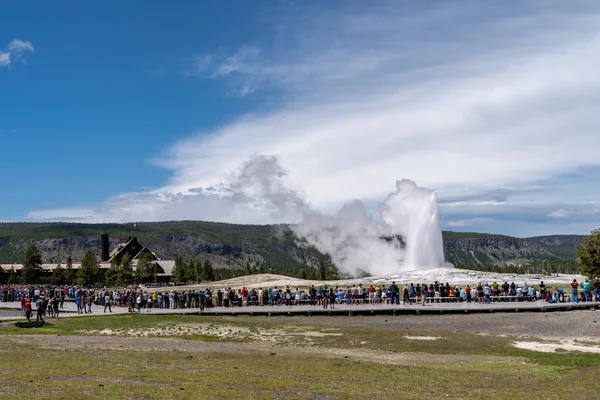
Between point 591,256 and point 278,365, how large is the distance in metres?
68.3

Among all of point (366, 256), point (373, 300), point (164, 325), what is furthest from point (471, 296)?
point (366, 256)

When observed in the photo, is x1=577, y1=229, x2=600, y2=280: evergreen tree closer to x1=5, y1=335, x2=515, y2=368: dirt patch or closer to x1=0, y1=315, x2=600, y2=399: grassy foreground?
x1=0, y1=315, x2=600, y2=399: grassy foreground

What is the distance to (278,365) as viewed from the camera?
2442 cm

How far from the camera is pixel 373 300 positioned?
56.9 meters

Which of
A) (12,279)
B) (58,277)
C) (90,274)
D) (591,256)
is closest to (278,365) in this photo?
(591,256)

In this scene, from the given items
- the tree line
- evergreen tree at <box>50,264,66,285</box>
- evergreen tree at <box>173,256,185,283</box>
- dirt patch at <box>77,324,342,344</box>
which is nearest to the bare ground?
dirt patch at <box>77,324,342,344</box>

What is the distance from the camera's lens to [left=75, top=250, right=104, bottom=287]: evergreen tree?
14150cm

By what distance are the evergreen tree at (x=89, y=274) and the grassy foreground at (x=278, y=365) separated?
347 ft

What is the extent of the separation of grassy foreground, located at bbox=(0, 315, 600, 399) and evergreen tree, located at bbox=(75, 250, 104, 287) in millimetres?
105782

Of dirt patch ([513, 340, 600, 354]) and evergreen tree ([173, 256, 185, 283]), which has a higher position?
evergreen tree ([173, 256, 185, 283])

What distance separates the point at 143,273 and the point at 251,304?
9687 cm

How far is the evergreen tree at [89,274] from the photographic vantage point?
464ft

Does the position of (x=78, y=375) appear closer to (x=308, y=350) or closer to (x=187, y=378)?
(x=187, y=378)

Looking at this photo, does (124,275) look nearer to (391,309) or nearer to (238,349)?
(391,309)
